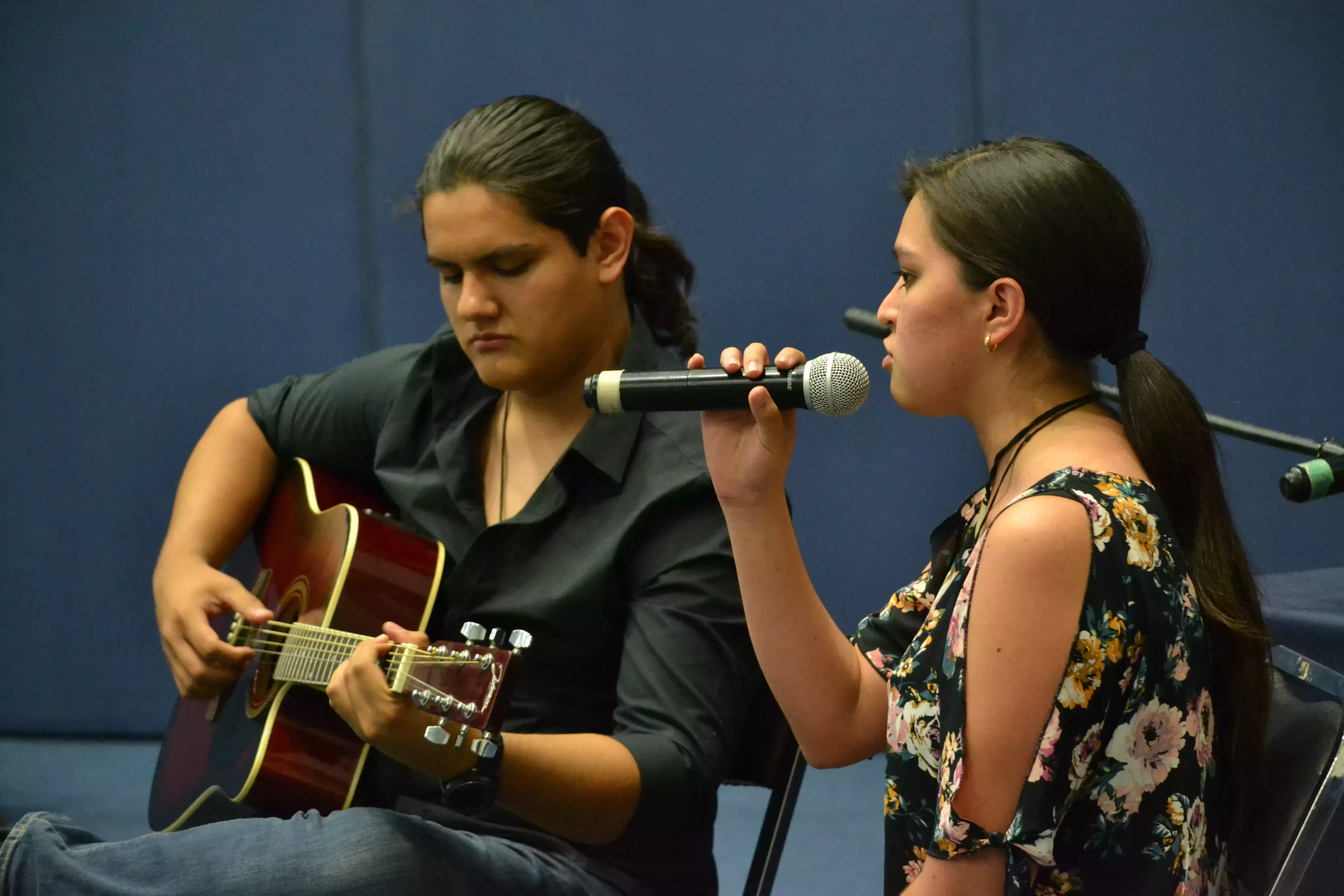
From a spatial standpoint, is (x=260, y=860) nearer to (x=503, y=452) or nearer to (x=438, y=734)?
(x=438, y=734)

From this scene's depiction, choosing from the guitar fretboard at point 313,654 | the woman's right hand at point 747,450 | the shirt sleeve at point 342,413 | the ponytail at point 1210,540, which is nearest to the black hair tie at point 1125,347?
the ponytail at point 1210,540

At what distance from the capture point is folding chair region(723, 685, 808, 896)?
57.5 inches

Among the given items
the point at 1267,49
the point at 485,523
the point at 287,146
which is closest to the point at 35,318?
the point at 287,146

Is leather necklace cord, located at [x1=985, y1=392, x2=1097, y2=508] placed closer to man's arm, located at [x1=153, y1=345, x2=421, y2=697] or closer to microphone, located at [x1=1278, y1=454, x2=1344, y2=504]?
microphone, located at [x1=1278, y1=454, x2=1344, y2=504]

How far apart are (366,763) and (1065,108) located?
6.46ft

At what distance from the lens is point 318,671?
154 cm

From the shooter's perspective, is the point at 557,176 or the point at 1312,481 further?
the point at 557,176

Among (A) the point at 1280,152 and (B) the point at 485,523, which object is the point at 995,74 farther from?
(B) the point at 485,523

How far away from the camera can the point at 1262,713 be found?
1.11 metres

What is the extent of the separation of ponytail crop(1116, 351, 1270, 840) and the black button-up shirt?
49cm

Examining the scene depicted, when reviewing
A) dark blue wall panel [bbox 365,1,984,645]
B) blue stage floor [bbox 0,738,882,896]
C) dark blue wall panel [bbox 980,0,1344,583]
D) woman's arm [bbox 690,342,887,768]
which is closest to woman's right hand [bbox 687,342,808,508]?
woman's arm [bbox 690,342,887,768]

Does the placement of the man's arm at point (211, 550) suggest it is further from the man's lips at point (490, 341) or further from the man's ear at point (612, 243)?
the man's ear at point (612, 243)

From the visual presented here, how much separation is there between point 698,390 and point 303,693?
695 millimetres

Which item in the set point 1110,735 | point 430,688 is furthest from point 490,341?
point 1110,735
